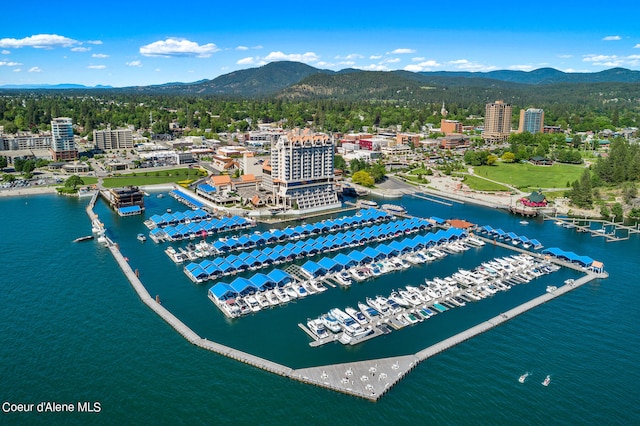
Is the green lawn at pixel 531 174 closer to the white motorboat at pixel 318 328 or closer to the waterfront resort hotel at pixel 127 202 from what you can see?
the white motorboat at pixel 318 328

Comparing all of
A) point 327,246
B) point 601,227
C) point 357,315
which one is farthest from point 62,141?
point 601,227

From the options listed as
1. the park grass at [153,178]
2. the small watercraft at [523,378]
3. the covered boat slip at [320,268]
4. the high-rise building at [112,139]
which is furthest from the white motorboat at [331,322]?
the high-rise building at [112,139]

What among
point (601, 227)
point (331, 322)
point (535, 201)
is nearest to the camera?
point (331, 322)

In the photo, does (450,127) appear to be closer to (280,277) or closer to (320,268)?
(320,268)

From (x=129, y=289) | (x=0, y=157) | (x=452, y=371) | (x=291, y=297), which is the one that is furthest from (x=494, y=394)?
(x=0, y=157)

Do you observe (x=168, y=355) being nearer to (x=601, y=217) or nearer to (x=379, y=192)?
(x=379, y=192)

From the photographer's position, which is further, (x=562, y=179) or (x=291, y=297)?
(x=562, y=179)
